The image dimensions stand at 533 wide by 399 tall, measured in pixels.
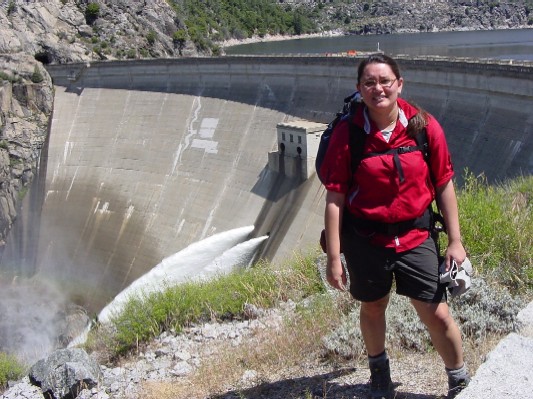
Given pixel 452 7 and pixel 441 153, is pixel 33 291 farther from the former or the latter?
pixel 452 7

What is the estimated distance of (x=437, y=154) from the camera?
316 cm

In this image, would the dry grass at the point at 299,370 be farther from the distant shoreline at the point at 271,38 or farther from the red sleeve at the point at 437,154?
the distant shoreline at the point at 271,38

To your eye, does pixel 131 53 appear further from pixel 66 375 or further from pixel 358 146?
pixel 358 146

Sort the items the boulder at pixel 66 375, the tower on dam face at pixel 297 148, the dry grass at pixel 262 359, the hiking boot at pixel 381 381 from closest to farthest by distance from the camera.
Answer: the hiking boot at pixel 381 381
the dry grass at pixel 262 359
the boulder at pixel 66 375
the tower on dam face at pixel 297 148

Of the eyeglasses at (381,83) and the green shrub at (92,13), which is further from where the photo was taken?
the green shrub at (92,13)

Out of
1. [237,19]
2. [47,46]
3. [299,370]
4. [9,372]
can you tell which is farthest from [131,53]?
[237,19]

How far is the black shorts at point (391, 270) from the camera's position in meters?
3.17

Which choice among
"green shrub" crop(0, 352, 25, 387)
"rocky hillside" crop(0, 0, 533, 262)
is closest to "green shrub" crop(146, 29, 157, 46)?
"rocky hillside" crop(0, 0, 533, 262)

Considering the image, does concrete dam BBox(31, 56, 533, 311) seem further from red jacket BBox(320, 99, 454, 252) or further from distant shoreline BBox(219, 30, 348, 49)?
distant shoreline BBox(219, 30, 348, 49)

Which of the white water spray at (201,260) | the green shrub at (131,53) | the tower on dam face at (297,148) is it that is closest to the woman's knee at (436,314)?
the white water spray at (201,260)

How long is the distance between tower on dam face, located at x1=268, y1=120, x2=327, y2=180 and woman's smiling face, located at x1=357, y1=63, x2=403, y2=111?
14.6 meters

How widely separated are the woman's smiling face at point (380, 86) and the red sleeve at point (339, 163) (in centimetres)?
21

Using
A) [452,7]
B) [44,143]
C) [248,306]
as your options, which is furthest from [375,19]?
[248,306]

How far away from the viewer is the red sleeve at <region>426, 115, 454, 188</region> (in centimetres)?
315
